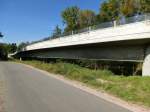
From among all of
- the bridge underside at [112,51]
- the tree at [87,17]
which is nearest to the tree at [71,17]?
the tree at [87,17]

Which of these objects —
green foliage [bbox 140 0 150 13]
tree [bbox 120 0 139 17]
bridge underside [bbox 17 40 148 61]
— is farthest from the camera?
tree [bbox 120 0 139 17]

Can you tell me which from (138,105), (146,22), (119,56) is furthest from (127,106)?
(119,56)

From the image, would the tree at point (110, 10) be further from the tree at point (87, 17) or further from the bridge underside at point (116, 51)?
the bridge underside at point (116, 51)

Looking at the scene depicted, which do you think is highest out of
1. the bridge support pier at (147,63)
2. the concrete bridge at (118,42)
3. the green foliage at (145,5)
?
the green foliage at (145,5)

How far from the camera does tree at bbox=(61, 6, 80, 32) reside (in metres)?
92.5

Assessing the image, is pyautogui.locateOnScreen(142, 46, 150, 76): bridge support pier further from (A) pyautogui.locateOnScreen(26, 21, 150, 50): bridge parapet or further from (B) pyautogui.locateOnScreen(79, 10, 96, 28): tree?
(B) pyautogui.locateOnScreen(79, 10, 96, 28): tree

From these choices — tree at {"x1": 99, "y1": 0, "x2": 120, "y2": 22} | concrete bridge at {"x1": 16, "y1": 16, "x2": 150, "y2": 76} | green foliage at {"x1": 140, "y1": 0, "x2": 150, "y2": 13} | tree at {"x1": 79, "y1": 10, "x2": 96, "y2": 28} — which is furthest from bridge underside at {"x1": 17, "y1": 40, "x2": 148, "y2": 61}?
tree at {"x1": 79, "y1": 10, "x2": 96, "y2": 28}

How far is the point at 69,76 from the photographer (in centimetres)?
2302

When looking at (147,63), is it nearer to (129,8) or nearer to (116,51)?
(116,51)

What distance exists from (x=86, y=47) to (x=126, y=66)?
9.72 m

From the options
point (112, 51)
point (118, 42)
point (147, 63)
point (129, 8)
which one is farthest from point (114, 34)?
point (129, 8)

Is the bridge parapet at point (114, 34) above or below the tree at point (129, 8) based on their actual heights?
below

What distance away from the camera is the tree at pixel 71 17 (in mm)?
92500

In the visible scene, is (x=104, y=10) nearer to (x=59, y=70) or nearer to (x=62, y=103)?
(x=59, y=70)
